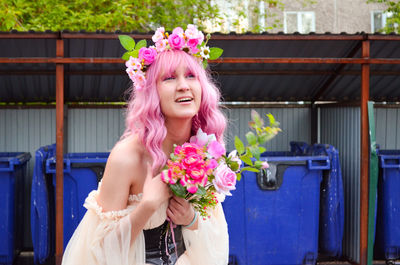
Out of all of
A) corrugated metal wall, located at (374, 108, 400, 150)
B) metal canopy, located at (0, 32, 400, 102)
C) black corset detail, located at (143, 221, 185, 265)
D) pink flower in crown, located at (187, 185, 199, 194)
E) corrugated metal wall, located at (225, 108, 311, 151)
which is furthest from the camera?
corrugated metal wall, located at (225, 108, 311, 151)

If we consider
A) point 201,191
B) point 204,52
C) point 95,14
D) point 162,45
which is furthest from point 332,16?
point 201,191

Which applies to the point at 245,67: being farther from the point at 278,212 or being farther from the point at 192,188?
the point at 192,188

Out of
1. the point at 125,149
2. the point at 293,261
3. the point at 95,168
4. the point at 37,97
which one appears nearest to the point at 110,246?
the point at 125,149

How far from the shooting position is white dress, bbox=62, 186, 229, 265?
1.88 metres

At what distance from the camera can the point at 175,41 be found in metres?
1.96

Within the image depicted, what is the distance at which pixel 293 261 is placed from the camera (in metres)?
5.09

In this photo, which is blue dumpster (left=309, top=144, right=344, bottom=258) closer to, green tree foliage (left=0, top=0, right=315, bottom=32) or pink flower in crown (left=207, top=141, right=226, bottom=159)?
pink flower in crown (left=207, top=141, right=226, bottom=159)

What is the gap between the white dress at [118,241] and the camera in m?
1.88

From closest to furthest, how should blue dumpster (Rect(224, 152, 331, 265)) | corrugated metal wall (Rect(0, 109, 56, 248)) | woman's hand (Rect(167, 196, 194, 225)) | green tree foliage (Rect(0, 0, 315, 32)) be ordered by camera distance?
woman's hand (Rect(167, 196, 194, 225)) < blue dumpster (Rect(224, 152, 331, 265)) < corrugated metal wall (Rect(0, 109, 56, 248)) < green tree foliage (Rect(0, 0, 315, 32))

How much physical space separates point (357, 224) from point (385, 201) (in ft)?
1.25

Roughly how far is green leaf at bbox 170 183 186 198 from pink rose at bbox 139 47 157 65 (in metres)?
0.49

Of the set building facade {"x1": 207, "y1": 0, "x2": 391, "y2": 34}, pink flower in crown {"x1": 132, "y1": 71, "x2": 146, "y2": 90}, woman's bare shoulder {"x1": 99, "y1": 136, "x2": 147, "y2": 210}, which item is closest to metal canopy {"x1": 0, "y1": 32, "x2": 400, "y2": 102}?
pink flower in crown {"x1": 132, "y1": 71, "x2": 146, "y2": 90}

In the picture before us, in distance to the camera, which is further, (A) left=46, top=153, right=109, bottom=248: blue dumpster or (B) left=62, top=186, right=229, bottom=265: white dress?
(A) left=46, top=153, right=109, bottom=248: blue dumpster

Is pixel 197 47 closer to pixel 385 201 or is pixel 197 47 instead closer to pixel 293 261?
pixel 293 261
